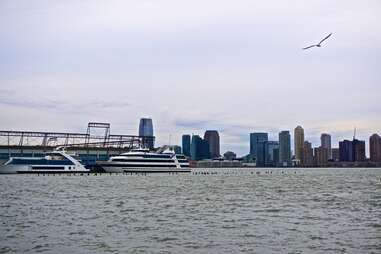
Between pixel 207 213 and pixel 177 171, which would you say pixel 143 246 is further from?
pixel 177 171

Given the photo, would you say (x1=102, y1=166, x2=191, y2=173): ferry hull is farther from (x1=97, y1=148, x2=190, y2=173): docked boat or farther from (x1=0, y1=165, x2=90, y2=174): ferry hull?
(x1=0, y1=165, x2=90, y2=174): ferry hull

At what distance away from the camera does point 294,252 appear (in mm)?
28922

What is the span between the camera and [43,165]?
537 feet

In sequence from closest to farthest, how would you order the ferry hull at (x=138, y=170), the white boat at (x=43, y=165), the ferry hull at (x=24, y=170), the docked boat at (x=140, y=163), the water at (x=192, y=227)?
the water at (x=192, y=227)
the ferry hull at (x=24, y=170)
the white boat at (x=43, y=165)
the ferry hull at (x=138, y=170)
the docked boat at (x=140, y=163)

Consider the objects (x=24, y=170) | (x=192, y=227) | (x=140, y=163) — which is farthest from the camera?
(x=140, y=163)

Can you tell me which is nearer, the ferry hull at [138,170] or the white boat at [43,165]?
the white boat at [43,165]

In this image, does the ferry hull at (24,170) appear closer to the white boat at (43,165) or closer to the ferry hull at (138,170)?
the white boat at (43,165)

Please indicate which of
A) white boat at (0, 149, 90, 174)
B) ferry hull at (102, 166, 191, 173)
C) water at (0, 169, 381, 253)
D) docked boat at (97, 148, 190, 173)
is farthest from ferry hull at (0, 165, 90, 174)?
water at (0, 169, 381, 253)

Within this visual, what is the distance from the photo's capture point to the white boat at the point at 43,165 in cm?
16325

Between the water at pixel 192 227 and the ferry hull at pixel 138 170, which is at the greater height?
the ferry hull at pixel 138 170

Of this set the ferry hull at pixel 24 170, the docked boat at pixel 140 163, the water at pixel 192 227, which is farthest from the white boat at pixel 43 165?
the water at pixel 192 227

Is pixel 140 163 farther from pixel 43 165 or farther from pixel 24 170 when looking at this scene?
pixel 24 170

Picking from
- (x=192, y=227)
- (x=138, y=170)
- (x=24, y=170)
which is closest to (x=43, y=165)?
(x=24, y=170)

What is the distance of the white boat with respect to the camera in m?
163
